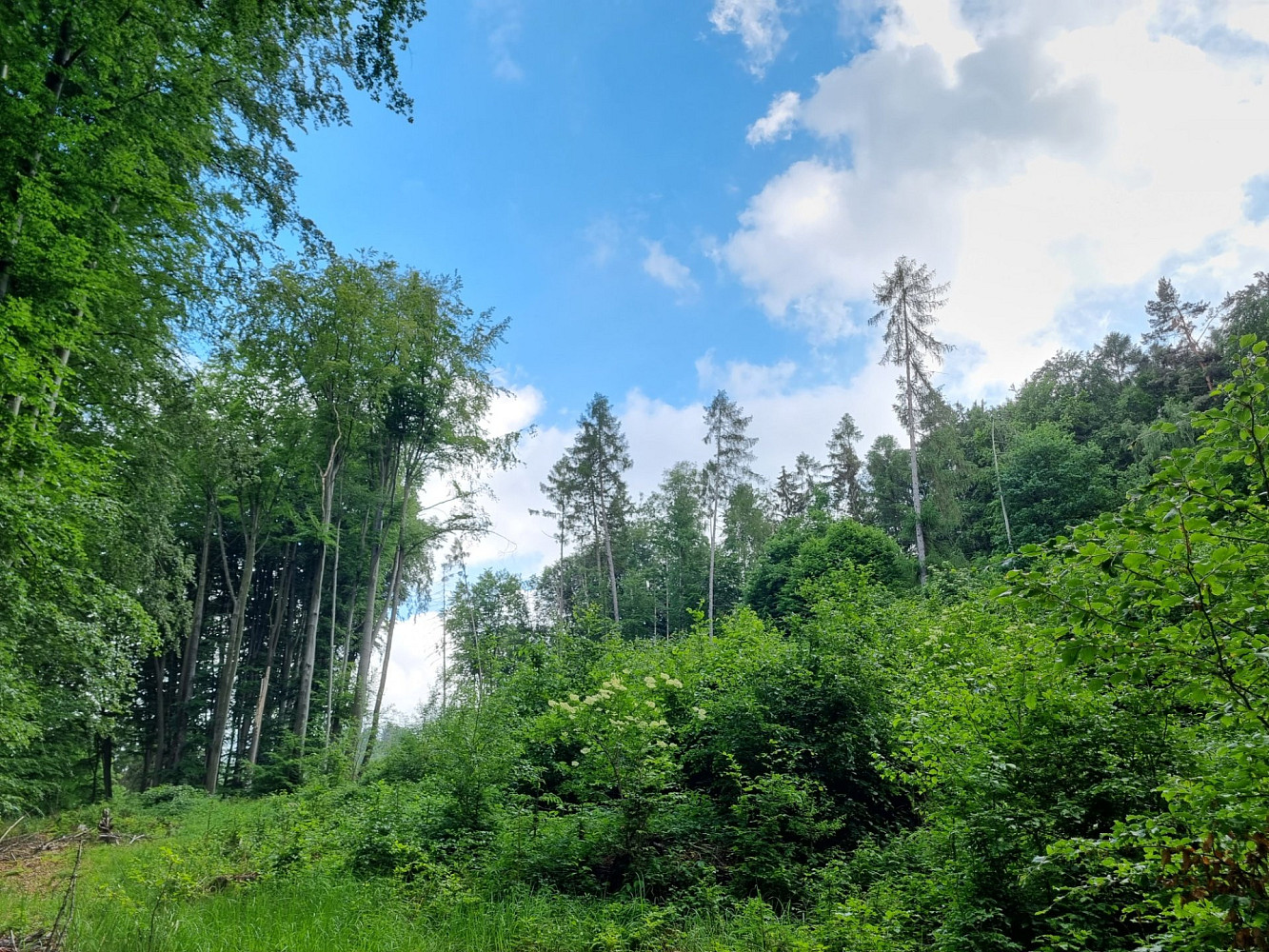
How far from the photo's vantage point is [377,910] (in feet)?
16.3

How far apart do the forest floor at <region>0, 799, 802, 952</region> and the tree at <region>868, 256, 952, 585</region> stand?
20220 millimetres

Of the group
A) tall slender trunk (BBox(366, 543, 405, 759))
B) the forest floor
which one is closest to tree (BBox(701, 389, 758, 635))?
tall slender trunk (BBox(366, 543, 405, 759))

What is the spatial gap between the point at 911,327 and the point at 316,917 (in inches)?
936

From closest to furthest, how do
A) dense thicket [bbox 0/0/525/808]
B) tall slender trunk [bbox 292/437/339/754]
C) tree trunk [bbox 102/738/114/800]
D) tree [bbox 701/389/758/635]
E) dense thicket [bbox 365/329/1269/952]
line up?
1. dense thicket [bbox 365/329/1269/952]
2. dense thicket [bbox 0/0/525/808]
3. tall slender trunk [bbox 292/437/339/754]
4. tree trunk [bbox 102/738/114/800]
5. tree [bbox 701/389/758/635]

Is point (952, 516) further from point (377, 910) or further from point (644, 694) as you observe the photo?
point (377, 910)

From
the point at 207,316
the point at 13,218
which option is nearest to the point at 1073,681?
the point at 13,218

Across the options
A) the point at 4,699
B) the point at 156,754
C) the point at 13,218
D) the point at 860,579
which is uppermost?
the point at 13,218

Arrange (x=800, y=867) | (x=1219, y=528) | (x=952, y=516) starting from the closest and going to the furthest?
1. (x=1219, y=528)
2. (x=800, y=867)
3. (x=952, y=516)

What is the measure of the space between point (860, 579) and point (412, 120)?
8613 mm

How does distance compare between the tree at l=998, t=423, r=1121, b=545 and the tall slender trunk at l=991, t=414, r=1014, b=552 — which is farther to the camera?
the tall slender trunk at l=991, t=414, r=1014, b=552

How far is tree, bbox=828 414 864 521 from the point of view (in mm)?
37406

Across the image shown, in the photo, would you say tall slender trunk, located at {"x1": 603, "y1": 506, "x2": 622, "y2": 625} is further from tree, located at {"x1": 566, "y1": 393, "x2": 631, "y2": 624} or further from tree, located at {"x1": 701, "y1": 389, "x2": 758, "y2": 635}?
tree, located at {"x1": 701, "y1": 389, "x2": 758, "y2": 635}

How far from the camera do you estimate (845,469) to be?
38.3 m

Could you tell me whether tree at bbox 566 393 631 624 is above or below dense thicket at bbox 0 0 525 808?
above
